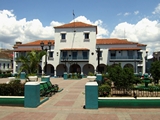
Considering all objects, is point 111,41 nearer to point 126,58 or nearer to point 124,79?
point 126,58

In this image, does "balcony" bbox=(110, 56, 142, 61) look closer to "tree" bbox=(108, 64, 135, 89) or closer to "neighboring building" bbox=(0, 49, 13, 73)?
"tree" bbox=(108, 64, 135, 89)

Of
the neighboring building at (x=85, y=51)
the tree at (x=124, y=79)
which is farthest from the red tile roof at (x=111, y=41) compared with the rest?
the tree at (x=124, y=79)

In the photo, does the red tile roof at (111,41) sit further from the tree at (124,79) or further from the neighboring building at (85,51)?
the tree at (124,79)

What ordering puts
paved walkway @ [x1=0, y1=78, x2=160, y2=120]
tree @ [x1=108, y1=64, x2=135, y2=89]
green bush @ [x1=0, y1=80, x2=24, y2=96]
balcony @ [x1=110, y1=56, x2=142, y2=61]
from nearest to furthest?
paved walkway @ [x1=0, y1=78, x2=160, y2=120]
green bush @ [x1=0, y1=80, x2=24, y2=96]
tree @ [x1=108, y1=64, x2=135, y2=89]
balcony @ [x1=110, y1=56, x2=142, y2=61]

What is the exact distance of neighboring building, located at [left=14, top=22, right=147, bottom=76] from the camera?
3881cm

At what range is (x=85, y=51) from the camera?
39.3m

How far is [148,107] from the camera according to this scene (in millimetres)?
8422

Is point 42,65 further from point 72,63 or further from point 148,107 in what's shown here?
point 148,107

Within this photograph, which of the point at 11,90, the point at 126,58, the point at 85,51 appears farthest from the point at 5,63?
the point at 11,90

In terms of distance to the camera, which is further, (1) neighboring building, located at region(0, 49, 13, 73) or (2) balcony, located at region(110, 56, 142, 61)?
(1) neighboring building, located at region(0, 49, 13, 73)

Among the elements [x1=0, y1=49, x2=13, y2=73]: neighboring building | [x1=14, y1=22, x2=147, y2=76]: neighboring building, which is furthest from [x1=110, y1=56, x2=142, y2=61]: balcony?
[x1=0, y1=49, x2=13, y2=73]: neighboring building

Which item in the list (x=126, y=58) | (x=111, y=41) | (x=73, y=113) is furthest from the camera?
(x=111, y=41)

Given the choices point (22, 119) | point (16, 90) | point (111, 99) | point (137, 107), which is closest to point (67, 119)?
point (22, 119)

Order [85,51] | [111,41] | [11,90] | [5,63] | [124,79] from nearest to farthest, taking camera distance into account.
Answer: [11,90] → [124,79] → [85,51] → [111,41] → [5,63]
